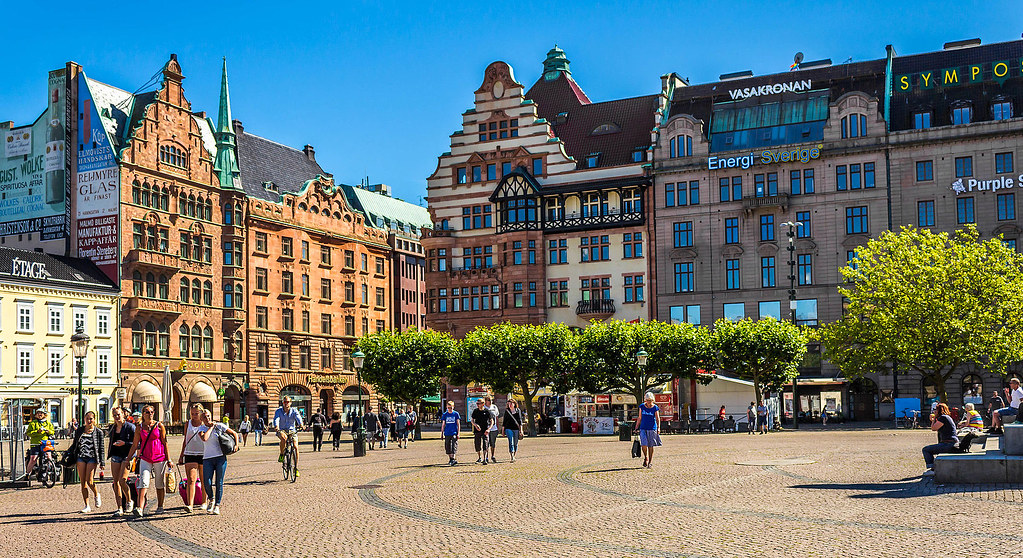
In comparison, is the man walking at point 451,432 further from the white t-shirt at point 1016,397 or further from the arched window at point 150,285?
the arched window at point 150,285

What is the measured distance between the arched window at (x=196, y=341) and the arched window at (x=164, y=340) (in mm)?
1973

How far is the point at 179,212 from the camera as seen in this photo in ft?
265

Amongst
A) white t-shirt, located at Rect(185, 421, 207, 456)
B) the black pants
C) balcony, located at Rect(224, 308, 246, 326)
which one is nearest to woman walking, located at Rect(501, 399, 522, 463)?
white t-shirt, located at Rect(185, 421, 207, 456)

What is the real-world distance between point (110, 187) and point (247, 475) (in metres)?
49.9

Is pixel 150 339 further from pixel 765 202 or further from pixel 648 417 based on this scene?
pixel 648 417

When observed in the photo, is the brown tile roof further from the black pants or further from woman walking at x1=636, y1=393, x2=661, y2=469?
woman walking at x1=636, y1=393, x2=661, y2=469

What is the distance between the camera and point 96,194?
76438 mm

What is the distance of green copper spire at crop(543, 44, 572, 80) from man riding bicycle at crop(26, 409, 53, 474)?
214 ft

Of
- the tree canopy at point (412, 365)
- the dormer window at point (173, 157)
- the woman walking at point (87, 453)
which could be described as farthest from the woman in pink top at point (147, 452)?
the dormer window at point (173, 157)

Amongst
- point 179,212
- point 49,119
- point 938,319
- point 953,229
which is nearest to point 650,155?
point 953,229

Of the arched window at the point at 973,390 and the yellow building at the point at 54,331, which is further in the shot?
the yellow building at the point at 54,331

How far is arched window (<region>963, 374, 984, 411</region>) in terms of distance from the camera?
67.6m

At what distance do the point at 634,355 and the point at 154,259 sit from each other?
34.5m

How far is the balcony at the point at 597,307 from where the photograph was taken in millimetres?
77938
